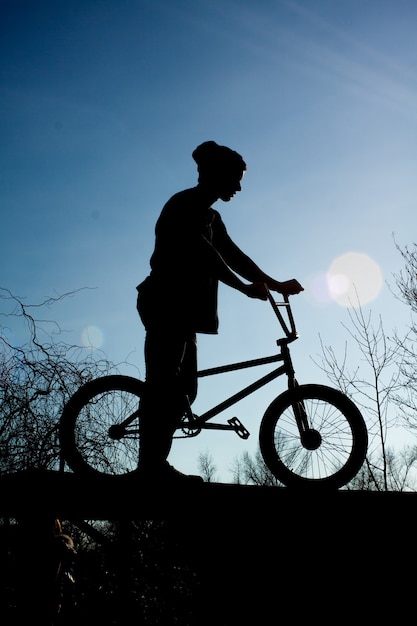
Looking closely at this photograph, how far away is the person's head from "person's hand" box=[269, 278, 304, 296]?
0.99 m

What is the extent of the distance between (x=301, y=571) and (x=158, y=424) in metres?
1.62

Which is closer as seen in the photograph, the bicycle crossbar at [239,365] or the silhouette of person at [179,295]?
the silhouette of person at [179,295]

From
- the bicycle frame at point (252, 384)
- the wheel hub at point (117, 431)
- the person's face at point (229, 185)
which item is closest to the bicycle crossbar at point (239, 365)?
the bicycle frame at point (252, 384)

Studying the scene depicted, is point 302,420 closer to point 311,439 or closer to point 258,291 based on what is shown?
point 311,439

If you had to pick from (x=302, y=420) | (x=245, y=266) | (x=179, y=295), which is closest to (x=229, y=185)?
(x=245, y=266)

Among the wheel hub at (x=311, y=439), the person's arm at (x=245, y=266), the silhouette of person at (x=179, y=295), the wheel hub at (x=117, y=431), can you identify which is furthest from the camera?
the person's arm at (x=245, y=266)

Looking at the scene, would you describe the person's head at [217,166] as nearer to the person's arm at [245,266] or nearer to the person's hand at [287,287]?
the person's arm at [245,266]

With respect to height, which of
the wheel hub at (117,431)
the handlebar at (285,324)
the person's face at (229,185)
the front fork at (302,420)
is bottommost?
the wheel hub at (117,431)

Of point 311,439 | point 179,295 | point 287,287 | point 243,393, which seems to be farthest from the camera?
point 287,287

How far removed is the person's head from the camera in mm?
3326

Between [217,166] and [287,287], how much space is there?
1233mm

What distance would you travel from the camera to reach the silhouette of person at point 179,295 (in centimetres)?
304

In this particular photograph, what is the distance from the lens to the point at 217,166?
3.33 metres

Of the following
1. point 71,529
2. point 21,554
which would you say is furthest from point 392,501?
point 71,529
